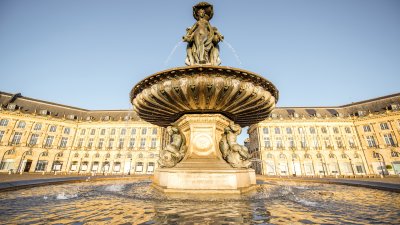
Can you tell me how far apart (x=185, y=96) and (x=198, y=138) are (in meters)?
1.54

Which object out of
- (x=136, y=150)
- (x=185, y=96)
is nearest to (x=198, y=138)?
(x=185, y=96)

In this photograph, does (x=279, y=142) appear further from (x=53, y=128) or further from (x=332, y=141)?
(x=53, y=128)

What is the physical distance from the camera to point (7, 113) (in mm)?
38656

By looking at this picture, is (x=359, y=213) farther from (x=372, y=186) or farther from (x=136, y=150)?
(x=136, y=150)

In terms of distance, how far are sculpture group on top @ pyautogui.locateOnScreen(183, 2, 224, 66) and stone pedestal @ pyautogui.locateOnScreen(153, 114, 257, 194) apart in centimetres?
224

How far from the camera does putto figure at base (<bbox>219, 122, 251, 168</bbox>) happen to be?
5439mm

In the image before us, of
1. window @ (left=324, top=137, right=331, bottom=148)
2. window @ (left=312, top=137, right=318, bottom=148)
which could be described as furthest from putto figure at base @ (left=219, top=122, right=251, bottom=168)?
window @ (left=324, top=137, right=331, bottom=148)

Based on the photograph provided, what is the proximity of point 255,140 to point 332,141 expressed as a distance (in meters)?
17.0

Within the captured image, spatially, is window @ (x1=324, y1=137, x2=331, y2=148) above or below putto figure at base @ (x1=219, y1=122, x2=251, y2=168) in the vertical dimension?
above

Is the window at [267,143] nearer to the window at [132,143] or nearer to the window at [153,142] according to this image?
the window at [153,142]

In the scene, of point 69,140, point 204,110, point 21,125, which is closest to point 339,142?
point 204,110

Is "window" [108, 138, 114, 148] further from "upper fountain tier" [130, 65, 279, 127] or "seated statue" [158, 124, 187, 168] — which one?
"seated statue" [158, 124, 187, 168]

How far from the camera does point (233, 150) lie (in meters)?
5.56

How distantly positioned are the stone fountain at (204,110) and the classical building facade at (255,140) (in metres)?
36.3
